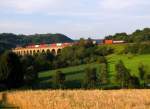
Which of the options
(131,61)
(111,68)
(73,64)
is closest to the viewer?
(111,68)

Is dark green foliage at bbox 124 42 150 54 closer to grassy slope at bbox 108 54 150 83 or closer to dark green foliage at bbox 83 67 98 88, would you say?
grassy slope at bbox 108 54 150 83

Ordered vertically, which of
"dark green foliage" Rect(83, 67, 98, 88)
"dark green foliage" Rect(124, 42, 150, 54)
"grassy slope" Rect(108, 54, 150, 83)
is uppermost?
"dark green foliage" Rect(124, 42, 150, 54)

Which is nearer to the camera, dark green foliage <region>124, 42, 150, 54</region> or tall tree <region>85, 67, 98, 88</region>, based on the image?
tall tree <region>85, 67, 98, 88</region>

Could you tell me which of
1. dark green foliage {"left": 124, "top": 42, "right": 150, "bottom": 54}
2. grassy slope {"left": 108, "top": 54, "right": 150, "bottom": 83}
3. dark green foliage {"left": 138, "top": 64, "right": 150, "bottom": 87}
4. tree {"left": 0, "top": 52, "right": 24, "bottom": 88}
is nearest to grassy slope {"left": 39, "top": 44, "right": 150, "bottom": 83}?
grassy slope {"left": 108, "top": 54, "right": 150, "bottom": 83}

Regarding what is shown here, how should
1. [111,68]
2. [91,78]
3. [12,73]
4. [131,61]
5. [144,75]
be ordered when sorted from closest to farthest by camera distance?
1. [12,73]
2. [91,78]
3. [144,75]
4. [111,68]
5. [131,61]

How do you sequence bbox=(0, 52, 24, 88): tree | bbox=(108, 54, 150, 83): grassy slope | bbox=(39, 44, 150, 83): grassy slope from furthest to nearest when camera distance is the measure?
bbox=(108, 54, 150, 83): grassy slope < bbox=(39, 44, 150, 83): grassy slope < bbox=(0, 52, 24, 88): tree

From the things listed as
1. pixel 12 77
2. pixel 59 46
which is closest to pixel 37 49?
pixel 59 46

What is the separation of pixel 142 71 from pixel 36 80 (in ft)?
Result: 56.5

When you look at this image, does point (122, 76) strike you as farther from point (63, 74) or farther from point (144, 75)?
point (63, 74)

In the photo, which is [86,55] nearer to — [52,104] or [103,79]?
[103,79]

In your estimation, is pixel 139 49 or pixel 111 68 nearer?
pixel 111 68

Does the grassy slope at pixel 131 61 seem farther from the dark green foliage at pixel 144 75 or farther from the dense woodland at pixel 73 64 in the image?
the dark green foliage at pixel 144 75

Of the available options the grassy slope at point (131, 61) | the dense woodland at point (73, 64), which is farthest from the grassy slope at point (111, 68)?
the dense woodland at point (73, 64)

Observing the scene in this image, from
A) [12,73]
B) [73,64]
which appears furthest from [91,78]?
[73,64]
